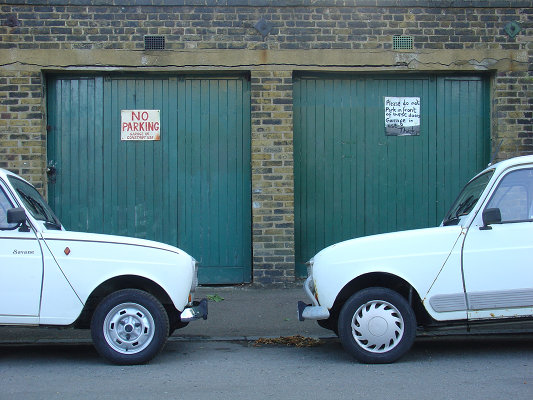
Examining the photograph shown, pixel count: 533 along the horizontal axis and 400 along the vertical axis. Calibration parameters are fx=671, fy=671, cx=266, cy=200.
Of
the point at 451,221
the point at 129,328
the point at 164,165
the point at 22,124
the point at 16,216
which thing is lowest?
the point at 129,328

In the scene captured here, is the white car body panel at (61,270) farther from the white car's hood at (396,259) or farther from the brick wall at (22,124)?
the brick wall at (22,124)

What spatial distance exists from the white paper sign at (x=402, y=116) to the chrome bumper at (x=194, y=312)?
4660 millimetres

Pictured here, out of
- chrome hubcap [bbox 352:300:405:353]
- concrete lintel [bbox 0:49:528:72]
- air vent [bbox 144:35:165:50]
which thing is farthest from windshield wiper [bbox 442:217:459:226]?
air vent [bbox 144:35:165:50]

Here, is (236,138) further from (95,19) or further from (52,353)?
(52,353)

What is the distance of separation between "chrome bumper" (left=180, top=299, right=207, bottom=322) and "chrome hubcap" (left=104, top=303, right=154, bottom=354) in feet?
1.04

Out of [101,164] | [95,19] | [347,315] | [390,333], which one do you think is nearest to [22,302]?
[347,315]

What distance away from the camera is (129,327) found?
596cm

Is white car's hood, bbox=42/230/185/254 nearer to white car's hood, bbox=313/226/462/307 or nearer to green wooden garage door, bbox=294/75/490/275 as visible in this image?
white car's hood, bbox=313/226/462/307

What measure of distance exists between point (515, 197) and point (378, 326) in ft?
5.75

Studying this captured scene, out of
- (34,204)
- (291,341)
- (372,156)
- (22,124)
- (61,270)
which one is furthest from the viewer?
(372,156)

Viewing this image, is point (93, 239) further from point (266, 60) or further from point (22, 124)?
point (266, 60)

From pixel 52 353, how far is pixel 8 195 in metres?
1.74

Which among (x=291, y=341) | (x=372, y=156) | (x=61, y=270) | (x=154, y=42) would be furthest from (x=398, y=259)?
(x=154, y=42)

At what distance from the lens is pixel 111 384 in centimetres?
542
